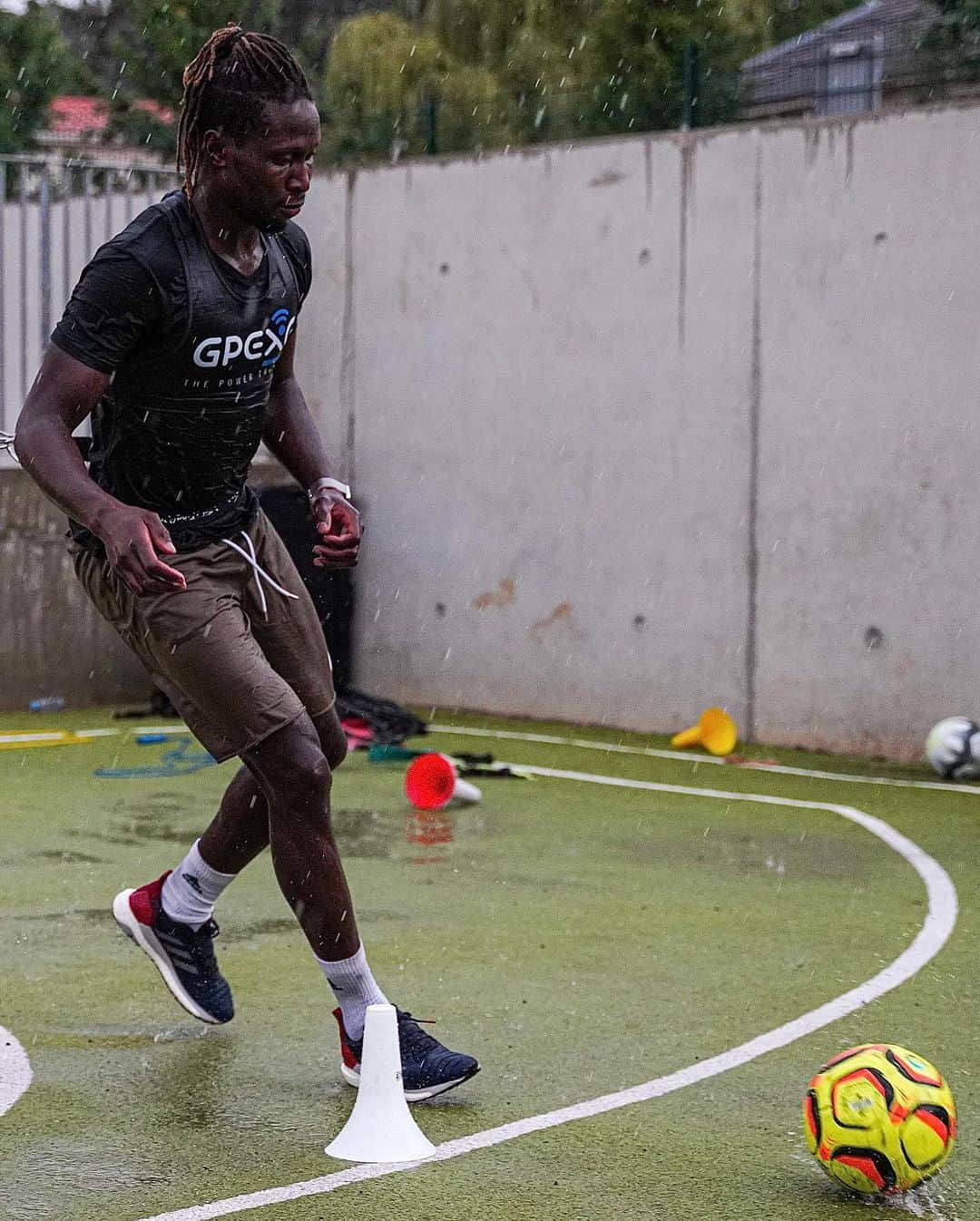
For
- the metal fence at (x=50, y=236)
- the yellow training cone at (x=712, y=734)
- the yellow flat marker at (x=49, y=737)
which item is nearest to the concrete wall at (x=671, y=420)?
the yellow training cone at (x=712, y=734)

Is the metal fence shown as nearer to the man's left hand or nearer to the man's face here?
the man's left hand

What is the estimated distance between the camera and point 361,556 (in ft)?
44.2

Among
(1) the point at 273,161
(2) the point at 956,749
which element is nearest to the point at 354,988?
(1) the point at 273,161

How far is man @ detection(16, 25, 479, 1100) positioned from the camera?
4.16 m

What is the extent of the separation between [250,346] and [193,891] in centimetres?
143

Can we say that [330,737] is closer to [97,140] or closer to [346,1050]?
[346,1050]

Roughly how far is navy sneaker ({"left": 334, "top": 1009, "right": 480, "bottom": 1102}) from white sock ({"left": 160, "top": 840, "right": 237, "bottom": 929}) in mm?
644

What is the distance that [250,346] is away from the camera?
4441mm

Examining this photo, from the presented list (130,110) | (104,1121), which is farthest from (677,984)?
(130,110)

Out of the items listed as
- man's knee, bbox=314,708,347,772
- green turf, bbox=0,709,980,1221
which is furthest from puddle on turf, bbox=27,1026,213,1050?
man's knee, bbox=314,708,347,772

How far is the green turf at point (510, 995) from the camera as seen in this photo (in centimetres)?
392

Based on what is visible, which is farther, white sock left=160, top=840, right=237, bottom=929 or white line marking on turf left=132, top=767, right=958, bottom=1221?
white sock left=160, top=840, right=237, bottom=929

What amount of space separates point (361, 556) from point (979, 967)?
26.5 feet

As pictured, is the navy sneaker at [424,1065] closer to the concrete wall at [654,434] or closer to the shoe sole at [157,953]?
the shoe sole at [157,953]
